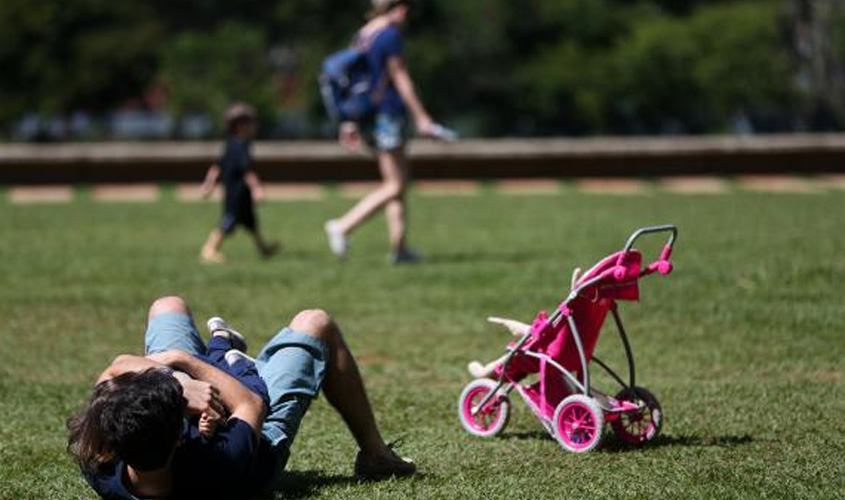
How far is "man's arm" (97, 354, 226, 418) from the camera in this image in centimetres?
503

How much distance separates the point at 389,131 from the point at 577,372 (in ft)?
19.6

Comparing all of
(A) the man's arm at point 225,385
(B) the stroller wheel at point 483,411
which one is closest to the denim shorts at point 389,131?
(B) the stroller wheel at point 483,411

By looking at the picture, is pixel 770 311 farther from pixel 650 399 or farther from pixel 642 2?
pixel 642 2

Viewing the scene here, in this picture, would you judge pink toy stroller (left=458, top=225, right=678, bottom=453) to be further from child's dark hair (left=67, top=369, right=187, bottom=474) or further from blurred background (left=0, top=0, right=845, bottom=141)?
blurred background (left=0, top=0, right=845, bottom=141)

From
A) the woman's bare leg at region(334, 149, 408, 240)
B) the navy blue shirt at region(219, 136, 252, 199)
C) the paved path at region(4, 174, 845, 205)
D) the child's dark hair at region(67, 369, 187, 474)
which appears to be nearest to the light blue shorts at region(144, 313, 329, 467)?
the child's dark hair at region(67, 369, 187, 474)

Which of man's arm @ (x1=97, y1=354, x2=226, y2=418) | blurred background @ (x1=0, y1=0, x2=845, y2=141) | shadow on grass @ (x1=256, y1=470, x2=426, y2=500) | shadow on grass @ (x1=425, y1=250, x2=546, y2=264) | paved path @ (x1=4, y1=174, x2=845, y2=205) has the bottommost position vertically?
blurred background @ (x1=0, y1=0, x2=845, y2=141)

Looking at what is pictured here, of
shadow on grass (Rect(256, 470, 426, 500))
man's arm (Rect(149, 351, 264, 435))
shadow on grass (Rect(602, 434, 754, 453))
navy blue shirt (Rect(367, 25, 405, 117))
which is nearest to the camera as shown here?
man's arm (Rect(149, 351, 264, 435))

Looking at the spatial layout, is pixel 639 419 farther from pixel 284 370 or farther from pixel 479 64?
pixel 479 64

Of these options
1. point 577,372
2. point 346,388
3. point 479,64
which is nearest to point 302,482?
A: point 346,388

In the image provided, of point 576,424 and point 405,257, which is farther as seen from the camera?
point 405,257

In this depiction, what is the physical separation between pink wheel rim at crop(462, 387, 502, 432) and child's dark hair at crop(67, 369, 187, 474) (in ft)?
6.14

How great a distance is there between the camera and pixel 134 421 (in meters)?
4.76

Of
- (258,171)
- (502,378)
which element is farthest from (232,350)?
(258,171)

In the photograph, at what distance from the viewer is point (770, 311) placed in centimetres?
952
